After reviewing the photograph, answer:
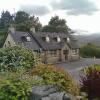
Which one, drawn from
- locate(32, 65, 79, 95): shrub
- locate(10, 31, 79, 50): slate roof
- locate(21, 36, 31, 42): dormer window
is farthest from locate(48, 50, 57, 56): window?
locate(32, 65, 79, 95): shrub

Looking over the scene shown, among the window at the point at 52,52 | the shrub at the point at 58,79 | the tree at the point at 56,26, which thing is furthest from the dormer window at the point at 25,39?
the shrub at the point at 58,79

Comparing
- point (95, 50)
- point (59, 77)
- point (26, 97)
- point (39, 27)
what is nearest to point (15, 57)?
point (59, 77)

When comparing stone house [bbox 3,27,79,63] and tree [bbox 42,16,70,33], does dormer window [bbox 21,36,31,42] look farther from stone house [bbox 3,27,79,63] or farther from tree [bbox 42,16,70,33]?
tree [bbox 42,16,70,33]

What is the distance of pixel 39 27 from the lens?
84875 millimetres

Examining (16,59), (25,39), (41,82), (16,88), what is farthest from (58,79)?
(25,39)

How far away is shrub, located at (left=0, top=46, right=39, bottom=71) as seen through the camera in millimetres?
11250

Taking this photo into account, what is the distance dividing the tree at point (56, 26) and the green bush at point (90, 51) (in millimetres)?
19087

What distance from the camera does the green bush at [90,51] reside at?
2339 inches

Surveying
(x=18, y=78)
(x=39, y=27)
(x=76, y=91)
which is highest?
(x=39, y=27)

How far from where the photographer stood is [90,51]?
60.6 metres

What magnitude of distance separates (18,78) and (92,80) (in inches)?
96.3

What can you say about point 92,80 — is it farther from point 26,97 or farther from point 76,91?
point 26,97

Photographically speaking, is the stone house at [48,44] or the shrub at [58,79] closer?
the shrub at [58,79]

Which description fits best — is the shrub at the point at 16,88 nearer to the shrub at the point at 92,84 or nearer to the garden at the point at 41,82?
the garden at the point at 41,82
